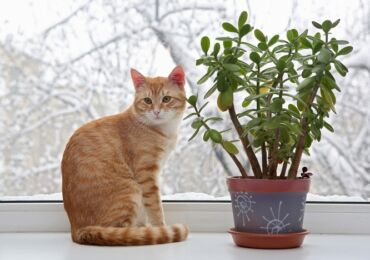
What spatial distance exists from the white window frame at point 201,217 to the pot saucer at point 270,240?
296 millimetres

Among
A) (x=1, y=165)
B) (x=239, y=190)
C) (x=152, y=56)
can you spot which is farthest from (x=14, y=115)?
(x=239, y=190)

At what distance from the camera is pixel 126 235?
164 cm

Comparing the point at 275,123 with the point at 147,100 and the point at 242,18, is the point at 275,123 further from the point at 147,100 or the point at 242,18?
the point at 147,100

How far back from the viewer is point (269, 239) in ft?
5.24

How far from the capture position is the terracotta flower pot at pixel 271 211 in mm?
1596

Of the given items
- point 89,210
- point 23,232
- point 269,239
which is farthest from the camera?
point 23,232

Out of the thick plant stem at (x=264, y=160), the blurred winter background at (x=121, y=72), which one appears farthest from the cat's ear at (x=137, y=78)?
the thick plant stem at (x=264, y=160)

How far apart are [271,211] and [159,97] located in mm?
478

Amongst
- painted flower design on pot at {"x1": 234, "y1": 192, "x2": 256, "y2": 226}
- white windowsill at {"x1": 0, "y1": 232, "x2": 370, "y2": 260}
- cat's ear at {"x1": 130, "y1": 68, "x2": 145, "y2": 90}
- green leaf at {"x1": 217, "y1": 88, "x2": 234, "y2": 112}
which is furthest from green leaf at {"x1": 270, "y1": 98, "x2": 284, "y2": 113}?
cat's ear at {"x1": 130, "y1": 68, "x2": 145, "y2": 90}

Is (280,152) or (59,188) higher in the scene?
(280,152)

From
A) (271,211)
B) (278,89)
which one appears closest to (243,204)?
(271,211)

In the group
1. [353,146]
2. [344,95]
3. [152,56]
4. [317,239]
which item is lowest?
[317,239]

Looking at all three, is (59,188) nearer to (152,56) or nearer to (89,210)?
(89,210)

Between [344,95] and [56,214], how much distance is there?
3.21 feet
